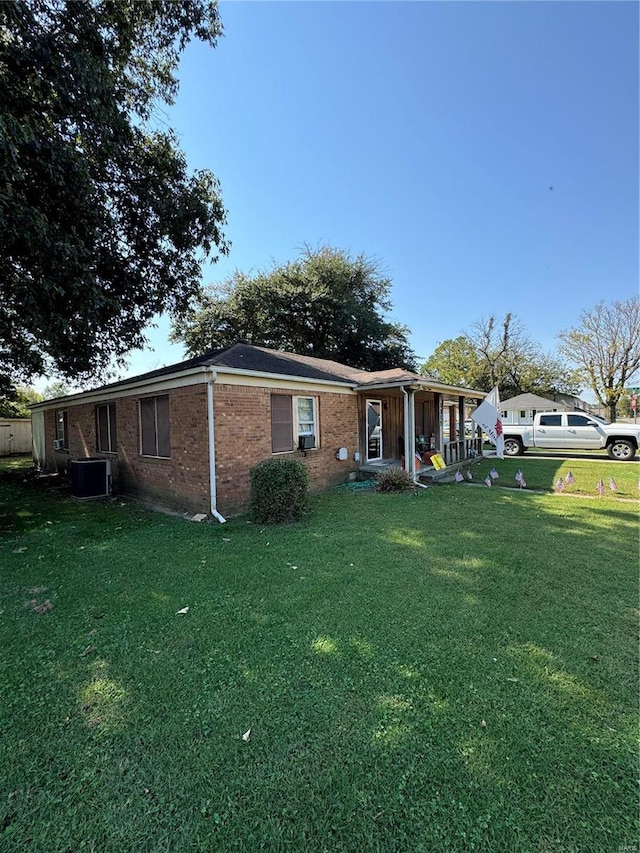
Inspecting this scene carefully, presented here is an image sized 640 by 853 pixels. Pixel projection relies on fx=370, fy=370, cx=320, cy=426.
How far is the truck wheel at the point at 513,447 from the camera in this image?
1620 centimetres

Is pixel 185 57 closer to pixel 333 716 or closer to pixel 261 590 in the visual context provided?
pixel 261 590

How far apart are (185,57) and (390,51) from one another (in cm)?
447

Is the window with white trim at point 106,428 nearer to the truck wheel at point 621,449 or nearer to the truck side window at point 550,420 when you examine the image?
the truck side window at point 550,420

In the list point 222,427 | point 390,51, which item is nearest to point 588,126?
point 390,51

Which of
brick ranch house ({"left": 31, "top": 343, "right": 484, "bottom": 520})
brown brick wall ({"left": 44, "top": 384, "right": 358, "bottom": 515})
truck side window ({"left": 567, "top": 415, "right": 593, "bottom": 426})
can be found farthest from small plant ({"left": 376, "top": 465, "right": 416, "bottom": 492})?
truck side window ({"left": 567, "top": 415, "right": 593, "bottom": 426})

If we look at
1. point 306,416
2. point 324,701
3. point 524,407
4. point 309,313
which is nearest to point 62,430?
point 306,416

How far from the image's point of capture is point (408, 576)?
4.27 m

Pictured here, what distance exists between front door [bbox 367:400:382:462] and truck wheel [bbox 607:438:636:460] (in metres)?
9.26

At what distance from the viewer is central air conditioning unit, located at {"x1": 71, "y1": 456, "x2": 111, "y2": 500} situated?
984 cm

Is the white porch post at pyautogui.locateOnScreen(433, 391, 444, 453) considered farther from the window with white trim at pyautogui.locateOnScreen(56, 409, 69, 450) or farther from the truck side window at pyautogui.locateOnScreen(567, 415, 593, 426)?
the window with white trim at pyautogui.locateOnScreen(56, 409, 69, 450)

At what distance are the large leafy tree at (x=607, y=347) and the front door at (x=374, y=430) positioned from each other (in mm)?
26499

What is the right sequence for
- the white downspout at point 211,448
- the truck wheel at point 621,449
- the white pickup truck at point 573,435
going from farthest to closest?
the white pickup truck at point 573,435 → the truck wheel at point 621,449 → the white downspout at point 211,448

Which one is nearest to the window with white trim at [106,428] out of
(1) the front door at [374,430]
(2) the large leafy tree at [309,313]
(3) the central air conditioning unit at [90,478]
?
(3) the central air conditioning unit at [90,478]

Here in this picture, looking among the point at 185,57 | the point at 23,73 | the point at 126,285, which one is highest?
the point at 185,57
